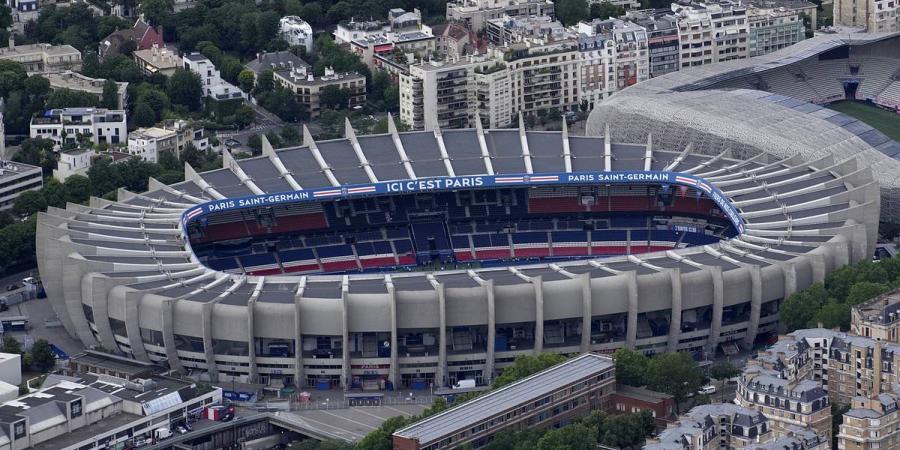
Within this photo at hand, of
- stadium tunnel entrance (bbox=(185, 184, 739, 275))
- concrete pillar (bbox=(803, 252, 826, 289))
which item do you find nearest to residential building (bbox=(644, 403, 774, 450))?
concrete pillar (bbox=(803, 252, 826, 289))

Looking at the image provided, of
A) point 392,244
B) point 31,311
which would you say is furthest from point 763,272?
point 31,311

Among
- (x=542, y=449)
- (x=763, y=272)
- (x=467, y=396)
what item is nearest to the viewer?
(x=542, y=449)

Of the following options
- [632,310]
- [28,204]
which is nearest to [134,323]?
[28,204]

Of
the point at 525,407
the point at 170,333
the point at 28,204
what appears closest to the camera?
the point at 525,407

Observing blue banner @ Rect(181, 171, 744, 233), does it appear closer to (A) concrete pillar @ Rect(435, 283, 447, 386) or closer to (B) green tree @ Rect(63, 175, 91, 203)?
(B) green tree @ Rect(63, 175, 91, 203)

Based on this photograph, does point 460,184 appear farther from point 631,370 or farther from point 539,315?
point 631,370

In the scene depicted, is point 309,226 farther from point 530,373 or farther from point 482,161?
Result: point 530,373
